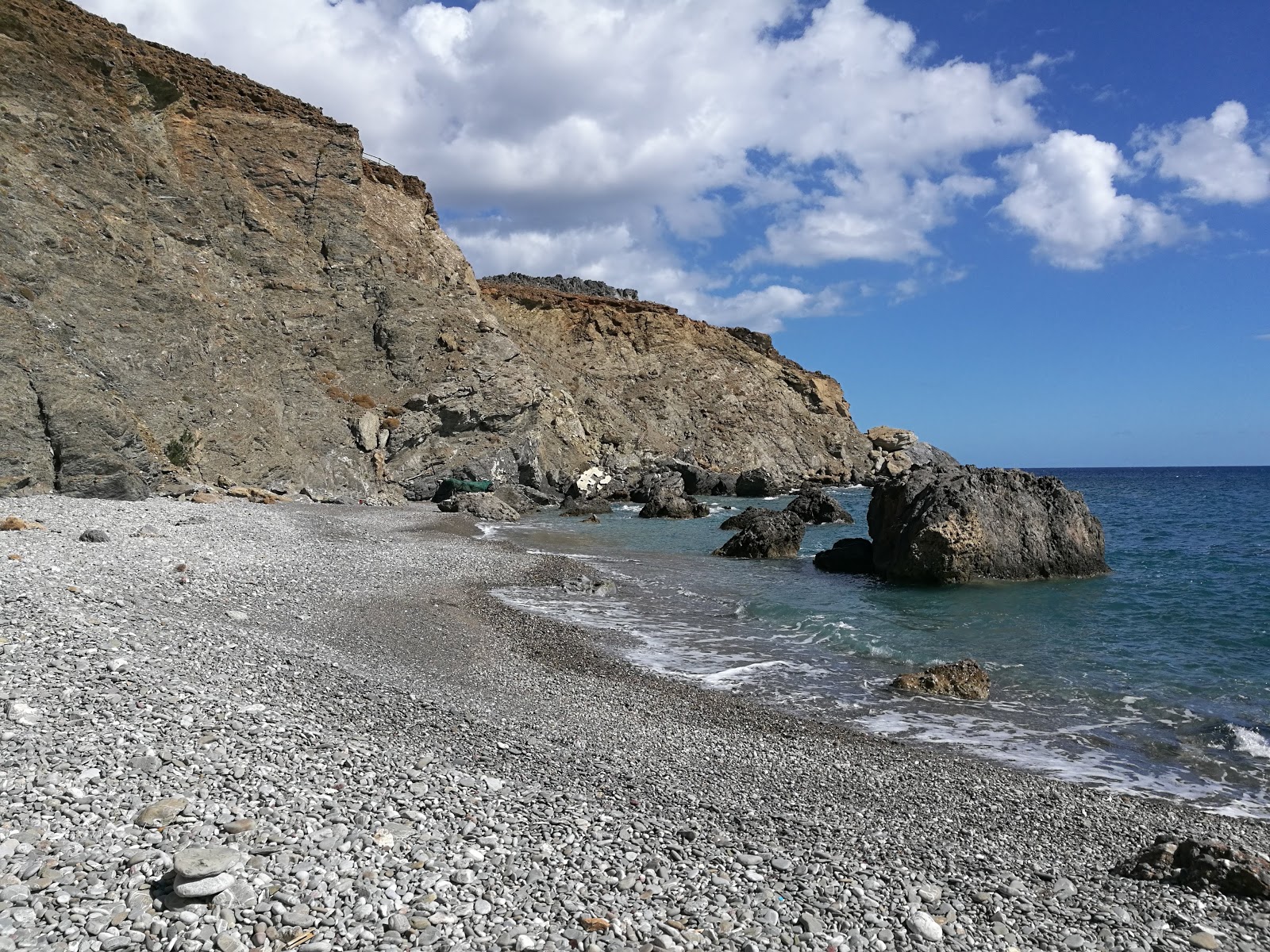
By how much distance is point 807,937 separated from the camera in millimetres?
4270

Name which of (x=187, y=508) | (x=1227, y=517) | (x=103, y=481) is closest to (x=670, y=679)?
(x=187, y=508)

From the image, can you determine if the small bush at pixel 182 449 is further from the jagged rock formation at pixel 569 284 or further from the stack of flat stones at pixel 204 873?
the jagged rock formation at pixel 569 284

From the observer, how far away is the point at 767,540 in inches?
993

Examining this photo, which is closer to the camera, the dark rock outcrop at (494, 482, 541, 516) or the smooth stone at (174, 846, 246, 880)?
the smooth stone at (174, 846, 246, 880)

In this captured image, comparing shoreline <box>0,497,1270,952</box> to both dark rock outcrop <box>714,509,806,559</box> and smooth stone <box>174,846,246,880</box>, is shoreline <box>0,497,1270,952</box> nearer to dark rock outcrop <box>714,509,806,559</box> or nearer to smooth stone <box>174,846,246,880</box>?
smooth stone <box>174,846,246,880</box>

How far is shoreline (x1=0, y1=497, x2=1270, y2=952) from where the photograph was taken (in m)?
4.28

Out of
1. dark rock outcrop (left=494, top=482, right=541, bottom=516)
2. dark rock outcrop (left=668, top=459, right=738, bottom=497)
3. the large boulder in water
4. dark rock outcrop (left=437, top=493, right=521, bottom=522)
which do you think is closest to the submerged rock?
the large boulder in water

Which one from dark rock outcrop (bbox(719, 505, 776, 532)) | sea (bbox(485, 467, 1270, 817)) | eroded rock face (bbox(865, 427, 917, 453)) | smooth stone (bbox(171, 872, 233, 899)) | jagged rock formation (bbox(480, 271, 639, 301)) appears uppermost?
jagged rock formation (bbox(480, 271, 639, 301))

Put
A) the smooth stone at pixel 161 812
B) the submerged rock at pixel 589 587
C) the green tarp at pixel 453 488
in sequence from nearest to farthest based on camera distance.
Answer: the smooth stone at pixel 161 812, the submerged rock at pixel 589 587, the green tarp at pixel 453 488

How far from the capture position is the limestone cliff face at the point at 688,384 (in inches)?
2739

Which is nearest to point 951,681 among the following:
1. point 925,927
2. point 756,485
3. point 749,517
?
point 925,927

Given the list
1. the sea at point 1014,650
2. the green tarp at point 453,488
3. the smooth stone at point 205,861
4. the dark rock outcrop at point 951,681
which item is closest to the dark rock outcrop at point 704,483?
the green tarp at point 453,488

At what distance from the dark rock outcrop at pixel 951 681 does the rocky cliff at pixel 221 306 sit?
22714 millimetres

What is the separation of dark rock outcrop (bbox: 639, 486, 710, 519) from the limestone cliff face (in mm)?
24324
